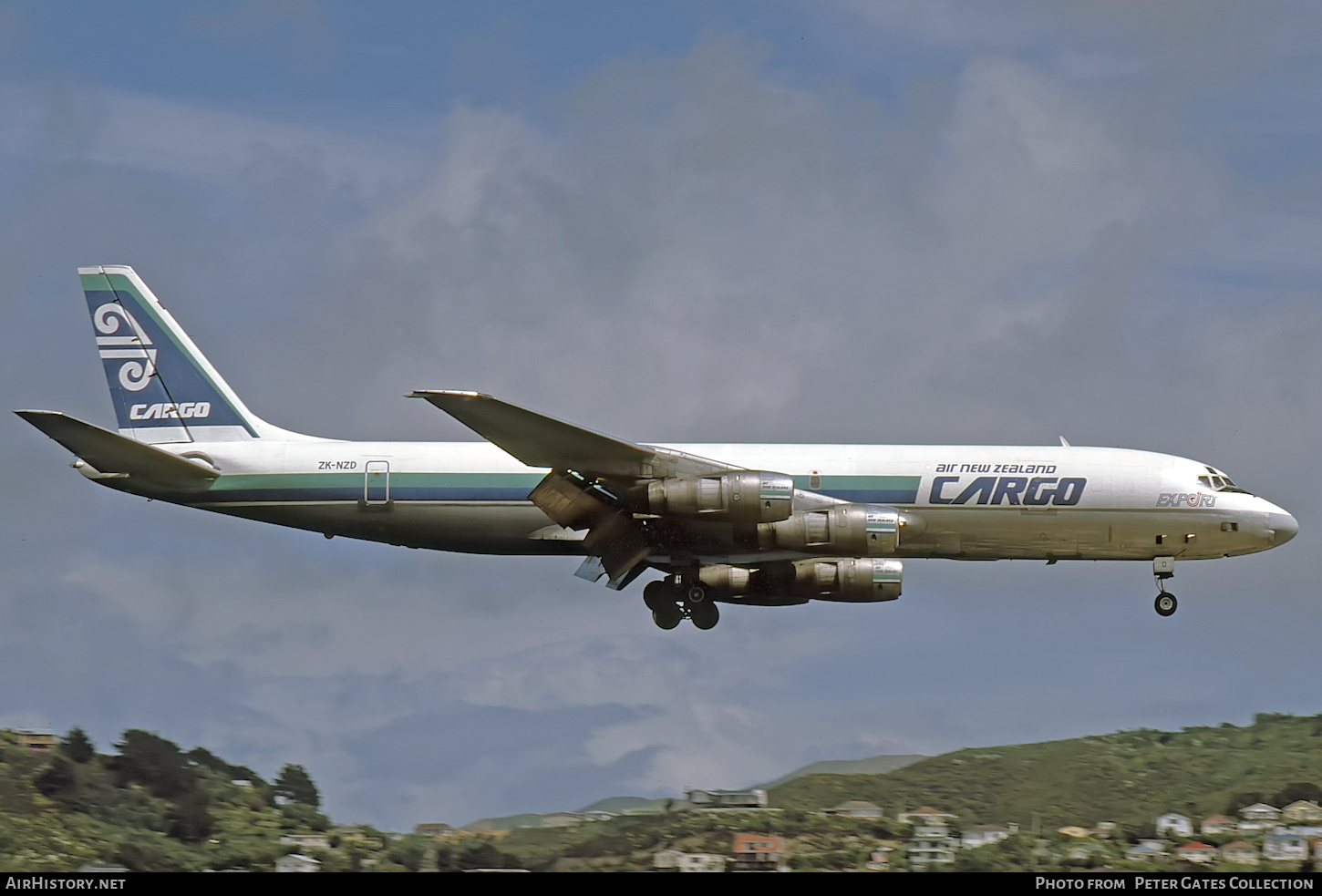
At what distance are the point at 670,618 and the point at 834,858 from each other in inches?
304

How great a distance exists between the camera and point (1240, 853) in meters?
42.7

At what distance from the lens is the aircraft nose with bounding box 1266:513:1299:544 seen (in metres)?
46.2

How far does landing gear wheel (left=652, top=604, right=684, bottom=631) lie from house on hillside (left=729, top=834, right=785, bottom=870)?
6.58m

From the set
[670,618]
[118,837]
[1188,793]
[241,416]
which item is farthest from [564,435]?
[1188,793]

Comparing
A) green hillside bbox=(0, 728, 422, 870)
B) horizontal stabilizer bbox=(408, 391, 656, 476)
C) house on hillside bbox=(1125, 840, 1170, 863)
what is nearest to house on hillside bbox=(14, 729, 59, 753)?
green hillside bbox=(0, 728, 422, 870)

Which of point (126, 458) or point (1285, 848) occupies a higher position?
point (126, 458)

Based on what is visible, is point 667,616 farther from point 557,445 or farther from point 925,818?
point 925,818

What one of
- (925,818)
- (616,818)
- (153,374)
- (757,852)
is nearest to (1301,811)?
(925,818)

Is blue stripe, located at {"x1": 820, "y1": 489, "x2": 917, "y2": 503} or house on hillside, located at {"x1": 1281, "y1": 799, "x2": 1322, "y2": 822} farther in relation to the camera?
house on hillside, located at {"x1": 1281, "y1": 799, "x2": 1322, "y2": 822}

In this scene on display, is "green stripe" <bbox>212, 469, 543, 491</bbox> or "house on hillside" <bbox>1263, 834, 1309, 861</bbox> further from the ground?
"green stripe" <bbox>212, 469, 543, 491</bbox>

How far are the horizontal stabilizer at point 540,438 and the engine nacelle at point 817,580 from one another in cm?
580

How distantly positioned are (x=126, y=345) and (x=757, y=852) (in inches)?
873

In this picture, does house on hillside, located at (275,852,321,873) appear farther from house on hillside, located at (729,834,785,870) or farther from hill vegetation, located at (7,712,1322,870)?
house on hillside, located at (729,834,785,870)

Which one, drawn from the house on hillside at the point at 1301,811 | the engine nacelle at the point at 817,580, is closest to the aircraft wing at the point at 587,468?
the engine nacelle at the point at 817,580
